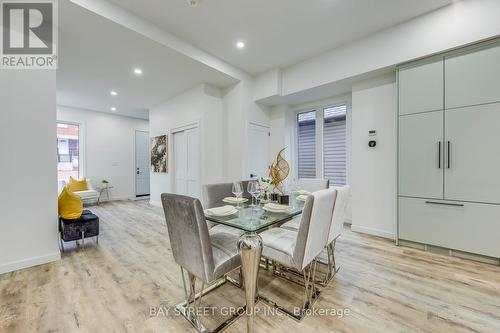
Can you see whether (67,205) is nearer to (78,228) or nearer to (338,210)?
(78,228)

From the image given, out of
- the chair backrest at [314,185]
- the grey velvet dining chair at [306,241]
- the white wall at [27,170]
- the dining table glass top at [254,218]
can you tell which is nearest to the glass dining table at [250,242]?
the dining table glass top at [254,218]

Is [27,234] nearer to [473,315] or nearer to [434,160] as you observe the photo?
[473,315]

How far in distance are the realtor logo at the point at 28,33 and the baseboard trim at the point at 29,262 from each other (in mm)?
2153

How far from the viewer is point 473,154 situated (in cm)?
247

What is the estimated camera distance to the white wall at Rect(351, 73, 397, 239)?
3258mm

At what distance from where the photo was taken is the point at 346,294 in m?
1.90

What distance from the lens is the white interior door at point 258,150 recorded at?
176 inches

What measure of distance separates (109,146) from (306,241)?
713cm

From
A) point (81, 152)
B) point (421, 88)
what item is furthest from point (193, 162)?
point (421, 88)

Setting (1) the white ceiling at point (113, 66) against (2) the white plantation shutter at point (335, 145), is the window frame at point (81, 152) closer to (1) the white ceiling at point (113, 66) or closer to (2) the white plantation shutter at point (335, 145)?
(1) the white ceiling at point (113, 66)

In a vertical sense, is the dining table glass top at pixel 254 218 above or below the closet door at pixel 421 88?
below

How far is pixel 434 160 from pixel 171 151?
16.6ft

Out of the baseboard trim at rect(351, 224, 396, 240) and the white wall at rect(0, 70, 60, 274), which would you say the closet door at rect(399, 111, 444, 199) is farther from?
the white wall at rect(0, 70, 60, 274)

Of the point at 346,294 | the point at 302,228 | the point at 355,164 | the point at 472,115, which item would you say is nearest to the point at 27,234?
the point at 302,228
